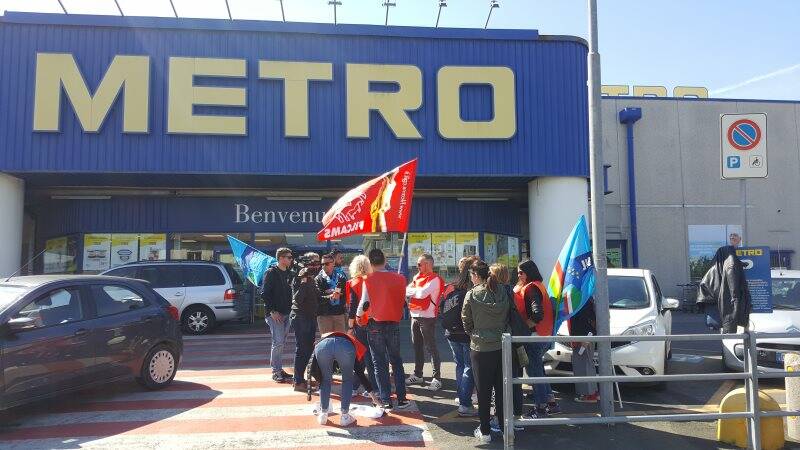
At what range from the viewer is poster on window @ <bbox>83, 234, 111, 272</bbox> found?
54.2 ft

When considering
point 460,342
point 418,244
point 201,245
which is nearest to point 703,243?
point 418,244

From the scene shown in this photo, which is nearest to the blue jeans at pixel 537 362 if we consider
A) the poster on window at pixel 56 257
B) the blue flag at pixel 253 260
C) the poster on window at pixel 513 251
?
the blue flag at pixel 253 260

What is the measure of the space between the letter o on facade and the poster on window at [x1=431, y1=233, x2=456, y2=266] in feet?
12.6

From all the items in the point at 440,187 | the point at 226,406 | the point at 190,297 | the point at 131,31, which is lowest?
the point at 226,406

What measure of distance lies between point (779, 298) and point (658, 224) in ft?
40.8

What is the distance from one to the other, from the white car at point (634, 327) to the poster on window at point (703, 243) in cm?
1355

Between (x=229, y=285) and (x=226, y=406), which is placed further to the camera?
(x=229, y=285)

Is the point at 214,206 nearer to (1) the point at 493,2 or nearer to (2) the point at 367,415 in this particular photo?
(1) the point at 493,2

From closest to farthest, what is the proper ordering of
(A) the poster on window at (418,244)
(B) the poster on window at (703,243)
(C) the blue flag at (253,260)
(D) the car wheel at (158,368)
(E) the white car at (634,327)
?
(E) the white car at (634,327)
(D) the car wheel at (158,368)
(C) the blue flag at (253,260)
(A) the poster on window at (418,244)
(B) the poster on window at (703,243)

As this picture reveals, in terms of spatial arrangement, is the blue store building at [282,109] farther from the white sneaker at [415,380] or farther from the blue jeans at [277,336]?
the white sneaker at [415,380]

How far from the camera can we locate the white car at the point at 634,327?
742 cm

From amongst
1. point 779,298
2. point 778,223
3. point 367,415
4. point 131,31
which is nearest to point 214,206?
point 131,31

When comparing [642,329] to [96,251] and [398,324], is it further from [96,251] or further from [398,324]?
[96,251]

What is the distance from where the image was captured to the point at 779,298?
9.15m
